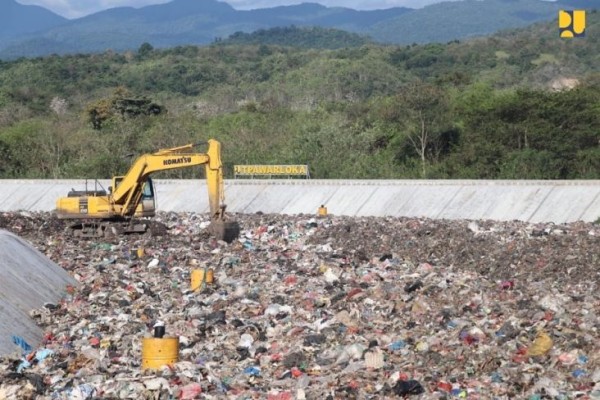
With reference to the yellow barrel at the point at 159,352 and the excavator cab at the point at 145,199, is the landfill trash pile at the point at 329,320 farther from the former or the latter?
the excavator cab at the point at 145,199

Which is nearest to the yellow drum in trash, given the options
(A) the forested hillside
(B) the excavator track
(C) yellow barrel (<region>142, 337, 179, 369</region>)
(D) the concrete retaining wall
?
(D) the concrete retaining wall

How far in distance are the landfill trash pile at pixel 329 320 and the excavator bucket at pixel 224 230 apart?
0.31m

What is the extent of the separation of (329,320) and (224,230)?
11314mm

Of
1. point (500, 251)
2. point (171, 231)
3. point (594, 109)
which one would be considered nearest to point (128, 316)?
point (500, 251)

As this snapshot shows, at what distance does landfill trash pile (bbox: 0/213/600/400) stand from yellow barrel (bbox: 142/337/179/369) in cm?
22

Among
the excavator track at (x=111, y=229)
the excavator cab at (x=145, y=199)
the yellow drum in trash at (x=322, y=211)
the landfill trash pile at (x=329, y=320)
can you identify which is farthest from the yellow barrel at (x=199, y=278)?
the yellow drum in trash at (x=322, y=211)

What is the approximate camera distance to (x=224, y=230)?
2711cm

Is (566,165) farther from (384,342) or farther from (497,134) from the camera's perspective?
(384,342)

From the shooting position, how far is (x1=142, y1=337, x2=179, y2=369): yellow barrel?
524 inches

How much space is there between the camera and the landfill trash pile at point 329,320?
12.4m

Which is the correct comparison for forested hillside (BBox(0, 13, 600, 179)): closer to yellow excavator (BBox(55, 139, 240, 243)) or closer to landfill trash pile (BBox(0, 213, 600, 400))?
yellow excavator (BBox(55, 139, 240, 243))

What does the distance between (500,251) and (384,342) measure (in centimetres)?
1038

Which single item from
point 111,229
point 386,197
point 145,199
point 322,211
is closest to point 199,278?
point 111,229

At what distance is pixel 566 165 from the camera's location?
47.7m
